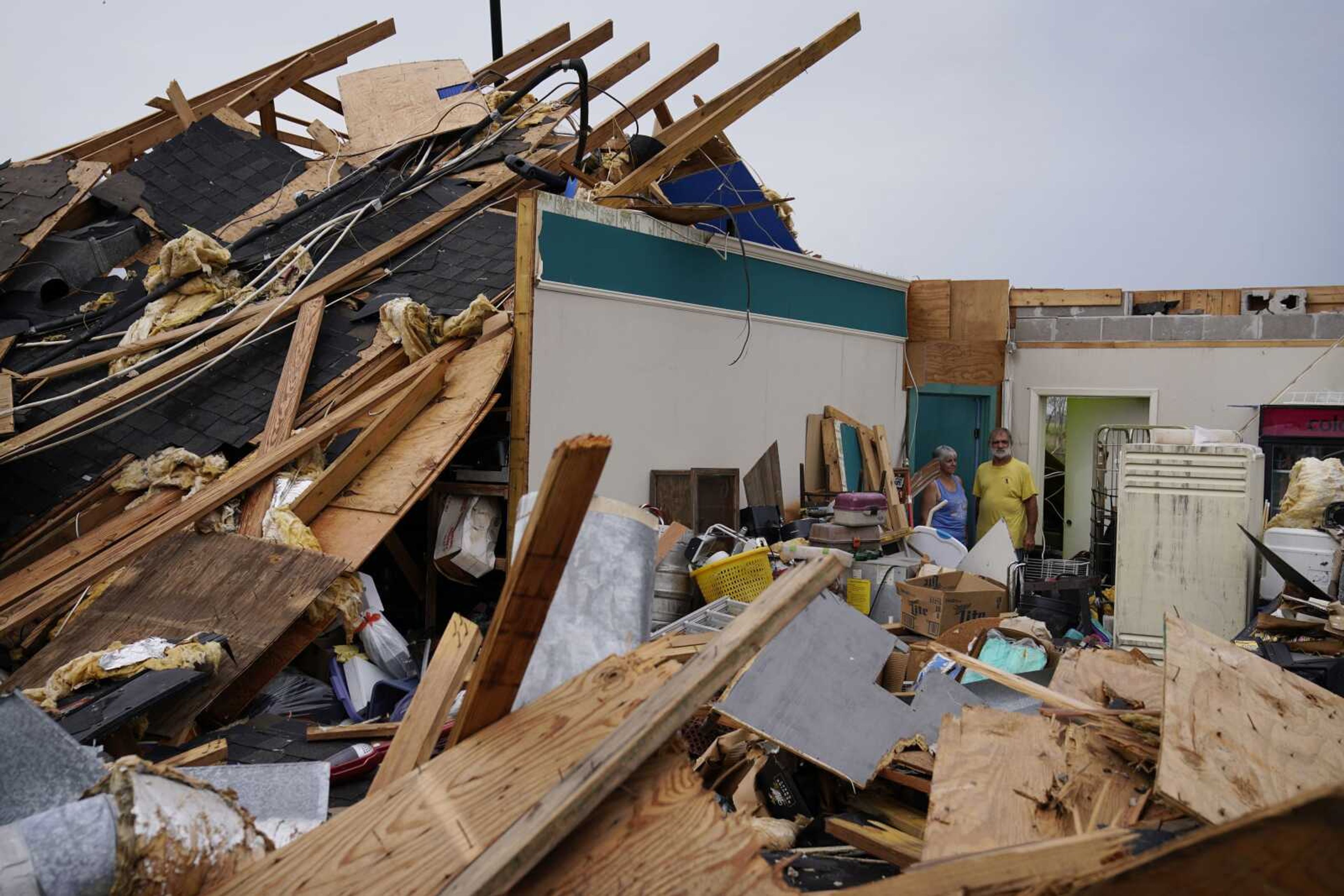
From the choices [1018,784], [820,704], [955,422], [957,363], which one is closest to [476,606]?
[820,704]

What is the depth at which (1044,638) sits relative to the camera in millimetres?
6035

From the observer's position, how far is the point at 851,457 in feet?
38.8

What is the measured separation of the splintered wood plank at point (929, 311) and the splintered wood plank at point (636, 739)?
1198 cm

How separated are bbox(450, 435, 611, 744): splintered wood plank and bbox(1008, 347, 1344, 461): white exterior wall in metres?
11.4

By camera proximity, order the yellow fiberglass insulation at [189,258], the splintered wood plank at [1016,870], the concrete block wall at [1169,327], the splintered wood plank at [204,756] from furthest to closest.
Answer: the concrete block wall at [1169,327] < the yellow fiberglass insulation at [189,258] < the splintered wood plank at [204,756] < the splintered wood plank at [1016,870]

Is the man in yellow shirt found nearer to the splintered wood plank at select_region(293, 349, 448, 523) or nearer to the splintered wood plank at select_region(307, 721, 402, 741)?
the splintered wood plank at select_region(293, 349, 448, 523)

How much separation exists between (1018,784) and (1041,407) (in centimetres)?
1125

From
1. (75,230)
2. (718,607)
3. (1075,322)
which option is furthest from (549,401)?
(1075,322)

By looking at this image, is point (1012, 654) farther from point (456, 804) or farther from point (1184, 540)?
point (456, 804)

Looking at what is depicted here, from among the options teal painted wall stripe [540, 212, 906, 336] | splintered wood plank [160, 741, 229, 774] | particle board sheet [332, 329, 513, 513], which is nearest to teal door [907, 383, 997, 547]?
teal painted wall stripe [540, 212, 906, 336]

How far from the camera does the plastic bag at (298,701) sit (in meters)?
5.57

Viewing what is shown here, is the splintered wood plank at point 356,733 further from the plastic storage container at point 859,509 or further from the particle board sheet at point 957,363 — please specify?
the particle board sheet at point 957,363

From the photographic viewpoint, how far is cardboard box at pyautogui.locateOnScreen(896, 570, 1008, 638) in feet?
24.8

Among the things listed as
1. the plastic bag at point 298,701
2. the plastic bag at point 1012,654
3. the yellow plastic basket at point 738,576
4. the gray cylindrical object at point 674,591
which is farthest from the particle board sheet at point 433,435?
the plastic bag at point 1012,654
